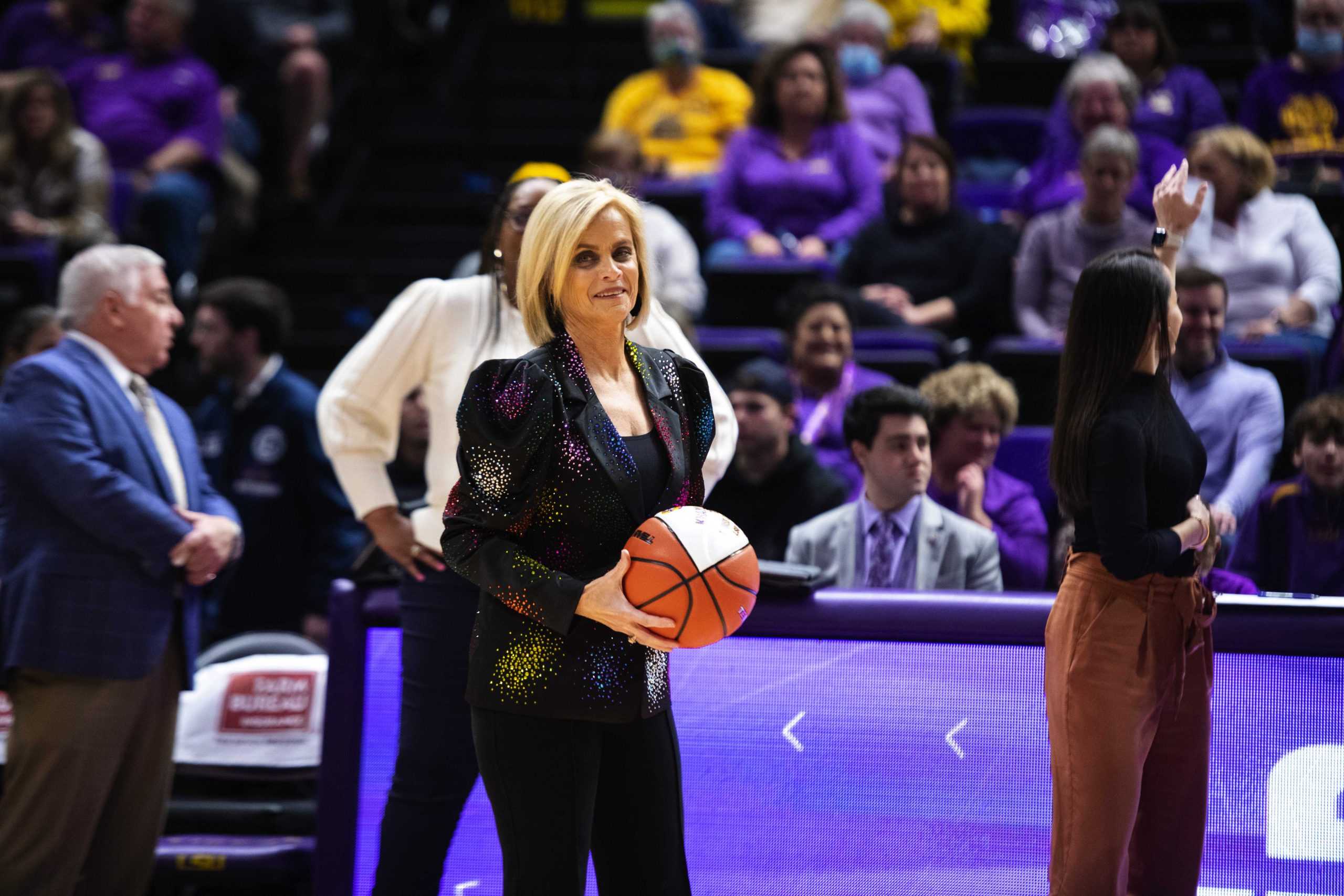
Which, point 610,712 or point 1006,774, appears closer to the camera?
point 610,712

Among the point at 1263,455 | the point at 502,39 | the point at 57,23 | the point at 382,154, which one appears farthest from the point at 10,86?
the point at 1263,455

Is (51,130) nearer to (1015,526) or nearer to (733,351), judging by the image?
(733,351)

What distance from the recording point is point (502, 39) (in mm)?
9719

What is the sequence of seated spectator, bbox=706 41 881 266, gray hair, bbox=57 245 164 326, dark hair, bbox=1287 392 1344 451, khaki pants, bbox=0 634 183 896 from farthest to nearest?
seated spectator, bbox=706 41 881 266
dark hair, bbox=1287 392 1344 451
gray hair, bbox=57 245 164 326
khaki pants, bbox=0 634 183 896

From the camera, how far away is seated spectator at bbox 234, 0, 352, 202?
862cm

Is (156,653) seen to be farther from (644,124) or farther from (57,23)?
(57,23)

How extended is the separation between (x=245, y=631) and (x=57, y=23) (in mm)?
4219

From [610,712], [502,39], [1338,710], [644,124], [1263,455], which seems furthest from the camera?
[502,39]

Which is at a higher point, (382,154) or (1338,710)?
(382,154)

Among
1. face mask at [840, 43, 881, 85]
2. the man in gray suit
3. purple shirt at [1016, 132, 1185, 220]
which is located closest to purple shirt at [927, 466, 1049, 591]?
the man in gray suit

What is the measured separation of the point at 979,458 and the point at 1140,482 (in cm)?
178

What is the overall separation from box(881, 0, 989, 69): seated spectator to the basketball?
665 centimetres

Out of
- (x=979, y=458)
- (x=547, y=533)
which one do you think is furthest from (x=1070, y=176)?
(x=547, y=533)

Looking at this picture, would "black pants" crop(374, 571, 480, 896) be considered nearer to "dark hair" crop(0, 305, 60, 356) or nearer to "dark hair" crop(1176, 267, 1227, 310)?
"dark hair" crop(0, 305, 60, 356)
